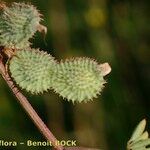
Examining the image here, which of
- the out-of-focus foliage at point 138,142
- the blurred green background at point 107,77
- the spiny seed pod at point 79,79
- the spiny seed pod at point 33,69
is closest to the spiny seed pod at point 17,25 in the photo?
the spiny seed pod at point 33,69

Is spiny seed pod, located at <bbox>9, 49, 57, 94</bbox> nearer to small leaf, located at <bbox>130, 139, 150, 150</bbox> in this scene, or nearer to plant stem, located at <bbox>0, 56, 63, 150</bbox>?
plant stem, located at <bbox>0, 56, 63, 150</bbox>

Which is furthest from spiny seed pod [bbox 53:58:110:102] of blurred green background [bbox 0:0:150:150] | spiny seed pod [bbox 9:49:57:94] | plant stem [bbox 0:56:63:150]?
blurred green background [bbox 0:0:150:150]

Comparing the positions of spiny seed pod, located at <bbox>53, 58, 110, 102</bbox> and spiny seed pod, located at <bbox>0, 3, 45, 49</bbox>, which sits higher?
spiny seed pod, located at <bbox>0, 3, 45, 49</bbox>

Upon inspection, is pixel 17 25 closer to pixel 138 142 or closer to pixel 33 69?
pixel 33 69

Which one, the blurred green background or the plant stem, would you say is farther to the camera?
the blurred green background

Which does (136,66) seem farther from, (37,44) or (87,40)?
(37,44)

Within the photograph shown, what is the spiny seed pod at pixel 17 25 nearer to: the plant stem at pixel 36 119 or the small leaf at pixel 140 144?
the plant stem at pixel 36 119

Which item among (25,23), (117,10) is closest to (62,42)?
(117,10)
